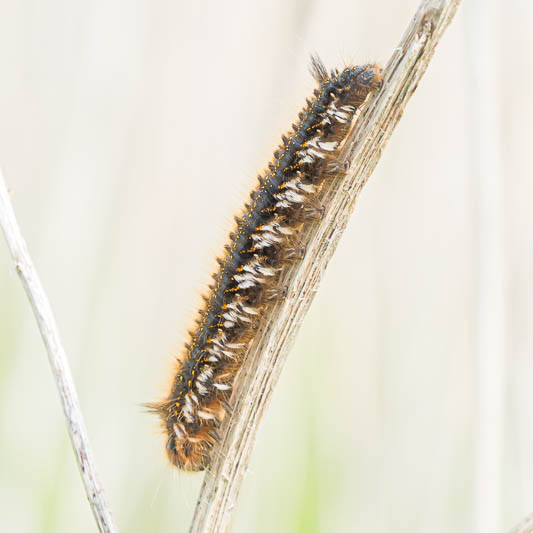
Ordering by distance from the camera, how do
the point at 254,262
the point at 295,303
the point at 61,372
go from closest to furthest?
1. the point at 61,372
2. the point at 295,303
3. the point at 254,262

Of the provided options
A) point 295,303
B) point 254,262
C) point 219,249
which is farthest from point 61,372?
point 219,249

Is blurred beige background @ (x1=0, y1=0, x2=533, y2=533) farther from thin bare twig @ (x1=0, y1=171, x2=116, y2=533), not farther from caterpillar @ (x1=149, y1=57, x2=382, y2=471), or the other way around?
thin bare twig @ (x1=0, y1=171, x2=116, y2=533)

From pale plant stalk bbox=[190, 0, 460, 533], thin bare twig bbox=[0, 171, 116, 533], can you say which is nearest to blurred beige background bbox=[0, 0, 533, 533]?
pale plant stalk bbox=[190, 0, 460, 533]

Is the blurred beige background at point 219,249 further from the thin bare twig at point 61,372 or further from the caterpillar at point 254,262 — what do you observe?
the thin bare twig at point 61,372

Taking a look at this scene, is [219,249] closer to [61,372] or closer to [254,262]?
[254,262]

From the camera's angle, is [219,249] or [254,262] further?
[219,249]
